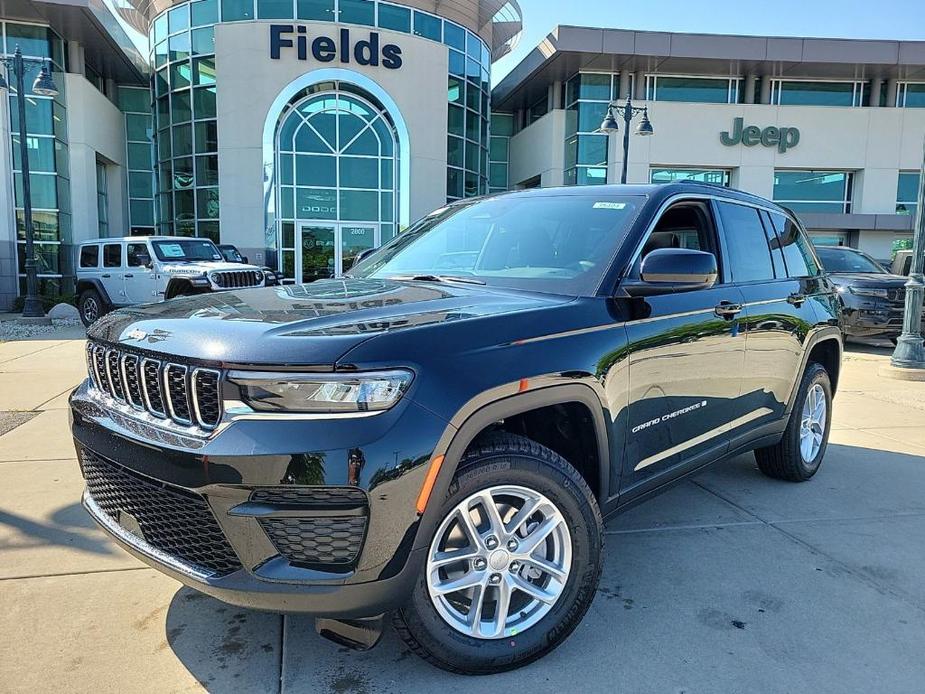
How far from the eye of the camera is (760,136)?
27.1 m

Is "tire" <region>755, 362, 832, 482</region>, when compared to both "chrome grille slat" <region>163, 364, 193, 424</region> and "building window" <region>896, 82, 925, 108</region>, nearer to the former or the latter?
"chrome grille slat" <region>163, 364, 193, 424</region>

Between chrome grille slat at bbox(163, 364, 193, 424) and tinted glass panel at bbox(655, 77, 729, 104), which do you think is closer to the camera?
chrome grille slat at bbox(163, 364, 193, 424)

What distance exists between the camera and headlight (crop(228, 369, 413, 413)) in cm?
206

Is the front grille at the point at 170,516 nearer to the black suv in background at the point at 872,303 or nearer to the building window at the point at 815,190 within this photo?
the black suv in background at the point at 872,303

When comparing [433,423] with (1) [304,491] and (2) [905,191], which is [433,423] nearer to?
(1) [304,491]

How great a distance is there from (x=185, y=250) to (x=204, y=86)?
10.8m

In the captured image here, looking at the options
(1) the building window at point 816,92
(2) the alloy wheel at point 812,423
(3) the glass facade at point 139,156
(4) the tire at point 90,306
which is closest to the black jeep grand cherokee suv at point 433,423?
(2) the alloy wheel at point 812,423

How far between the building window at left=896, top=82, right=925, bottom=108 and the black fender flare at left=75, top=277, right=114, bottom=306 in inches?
1179

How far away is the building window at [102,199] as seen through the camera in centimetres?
2572

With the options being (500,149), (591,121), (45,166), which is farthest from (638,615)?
(500,149)

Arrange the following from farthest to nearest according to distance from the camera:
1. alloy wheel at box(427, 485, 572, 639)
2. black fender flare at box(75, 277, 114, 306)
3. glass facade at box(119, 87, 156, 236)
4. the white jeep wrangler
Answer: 1. glass facade at box(119, 87, 156, 236)
2. black fender flare at box(75, 277, 114, 306)
3. the white jeep wrangler
4. alloy wheel at box(427, 485, 572, 639)

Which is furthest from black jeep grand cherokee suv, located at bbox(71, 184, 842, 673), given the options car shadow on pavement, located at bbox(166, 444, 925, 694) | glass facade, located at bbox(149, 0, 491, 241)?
glass facade, located at bbox(149, 0, 491, 241)

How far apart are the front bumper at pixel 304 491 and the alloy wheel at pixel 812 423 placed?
3.47m

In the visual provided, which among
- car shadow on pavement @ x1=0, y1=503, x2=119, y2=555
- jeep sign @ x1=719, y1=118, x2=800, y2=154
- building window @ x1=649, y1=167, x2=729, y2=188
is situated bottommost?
car shadow on pavement @ x1=0, y1=503, x2=119, y2=555
